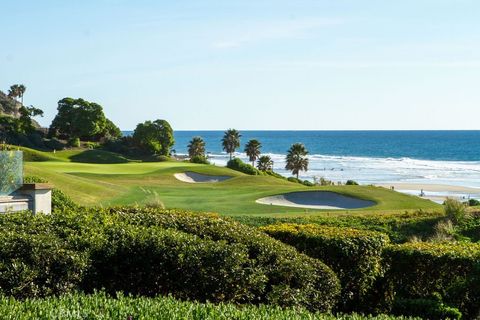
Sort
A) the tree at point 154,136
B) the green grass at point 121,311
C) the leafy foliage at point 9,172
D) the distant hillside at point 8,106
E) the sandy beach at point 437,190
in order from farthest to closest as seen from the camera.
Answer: the distant hillside at point 8,106 < the tree at point 154,136 < the sandy beach at point 437,190 < the leafy foliage at point 9,172 < the green grass at point 121,311

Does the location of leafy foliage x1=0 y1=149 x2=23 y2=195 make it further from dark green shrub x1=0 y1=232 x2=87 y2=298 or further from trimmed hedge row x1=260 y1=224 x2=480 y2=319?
trimmed hedge row x1=260 y1=224 x2=480 y2=319

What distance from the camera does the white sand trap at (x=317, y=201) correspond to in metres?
37.2

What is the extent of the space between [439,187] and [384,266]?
66.2 metres

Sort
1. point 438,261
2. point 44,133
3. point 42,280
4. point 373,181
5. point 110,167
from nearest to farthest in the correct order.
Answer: point 42,280
point 438,261
point 110,167
point 373,181
point 44,133

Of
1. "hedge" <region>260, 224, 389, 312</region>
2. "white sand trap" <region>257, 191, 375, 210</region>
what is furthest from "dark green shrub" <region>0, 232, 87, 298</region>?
"white sand trap" <region>257, 191, 375, 210</region>

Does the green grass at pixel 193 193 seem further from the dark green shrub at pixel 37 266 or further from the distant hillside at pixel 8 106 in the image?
the distant hillside at pixel 8 106

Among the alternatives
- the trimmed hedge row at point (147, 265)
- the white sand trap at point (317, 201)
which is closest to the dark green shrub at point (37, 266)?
the trimmed hedge row at point (147, 265)

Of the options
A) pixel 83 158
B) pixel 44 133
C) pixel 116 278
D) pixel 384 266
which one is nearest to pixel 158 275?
pixel 116 278

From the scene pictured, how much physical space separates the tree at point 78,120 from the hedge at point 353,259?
83431 mm

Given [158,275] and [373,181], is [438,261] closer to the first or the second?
[158,275]

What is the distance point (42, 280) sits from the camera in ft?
27.8

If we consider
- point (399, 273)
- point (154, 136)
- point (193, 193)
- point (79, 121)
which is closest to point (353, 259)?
point (399, 273)

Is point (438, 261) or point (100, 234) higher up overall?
point (100, 234)

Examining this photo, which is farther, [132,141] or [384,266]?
[132,141]
